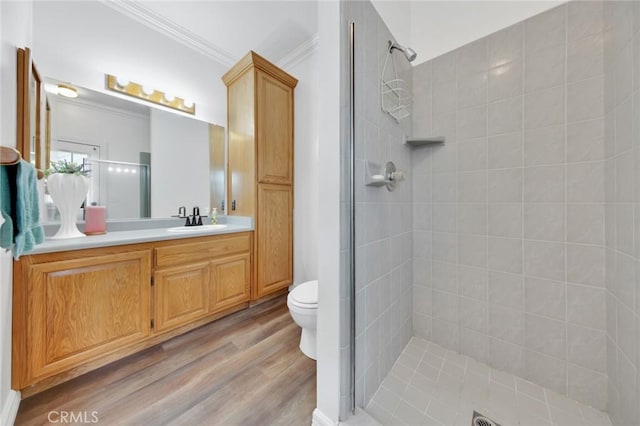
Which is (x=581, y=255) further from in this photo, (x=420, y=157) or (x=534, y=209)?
(x=420, y=157)

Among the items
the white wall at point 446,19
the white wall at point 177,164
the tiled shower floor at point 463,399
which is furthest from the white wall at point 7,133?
the white wall at point 446,19

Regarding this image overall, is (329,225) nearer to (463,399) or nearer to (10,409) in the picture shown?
(463,399)

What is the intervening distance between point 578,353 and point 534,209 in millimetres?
726

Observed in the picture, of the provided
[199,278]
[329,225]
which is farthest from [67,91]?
[329,225]

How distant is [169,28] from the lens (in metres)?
2.04

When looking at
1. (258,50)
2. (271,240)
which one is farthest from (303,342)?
(258,50)

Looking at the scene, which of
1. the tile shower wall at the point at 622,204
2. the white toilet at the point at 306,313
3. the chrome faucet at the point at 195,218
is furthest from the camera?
the chrome faucet at the point at 195,218

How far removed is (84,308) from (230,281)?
0.89 m

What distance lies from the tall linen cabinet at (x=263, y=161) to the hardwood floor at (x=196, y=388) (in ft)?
2.22

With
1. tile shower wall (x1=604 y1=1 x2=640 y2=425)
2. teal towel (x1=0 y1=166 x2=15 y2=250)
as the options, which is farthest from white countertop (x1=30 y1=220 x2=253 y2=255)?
tile shower wall (x1=604 y1=1 x2=640 y2=425)

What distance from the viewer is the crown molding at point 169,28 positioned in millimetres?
1822

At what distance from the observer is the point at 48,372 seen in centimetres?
114

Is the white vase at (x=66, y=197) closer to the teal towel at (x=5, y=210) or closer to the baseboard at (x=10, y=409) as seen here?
the baseboard at (x=10, y=409)

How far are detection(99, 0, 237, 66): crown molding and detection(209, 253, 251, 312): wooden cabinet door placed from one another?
212 cm
